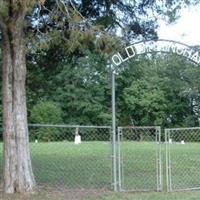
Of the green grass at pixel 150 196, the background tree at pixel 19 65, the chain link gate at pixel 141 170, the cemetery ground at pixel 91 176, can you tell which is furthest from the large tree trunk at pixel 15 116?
the chain link gate at pixel 141 170

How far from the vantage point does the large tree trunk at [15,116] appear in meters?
10.9

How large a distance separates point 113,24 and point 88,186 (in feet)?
15.9

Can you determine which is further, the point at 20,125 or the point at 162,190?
the point at 162,190

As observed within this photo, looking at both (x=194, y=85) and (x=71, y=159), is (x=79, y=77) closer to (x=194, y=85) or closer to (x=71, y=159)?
(x=194, y=85)

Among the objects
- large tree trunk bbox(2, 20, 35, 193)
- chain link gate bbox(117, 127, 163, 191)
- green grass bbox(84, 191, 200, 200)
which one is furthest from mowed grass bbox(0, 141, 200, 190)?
large tree trunk bbox(2, 20, 35, 193)

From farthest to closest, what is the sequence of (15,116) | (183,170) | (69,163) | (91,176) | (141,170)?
1. (69,163)
2. (183,170)
3. (141,170)
4. (91,176)
5. (15,116)

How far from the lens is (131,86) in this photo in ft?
227

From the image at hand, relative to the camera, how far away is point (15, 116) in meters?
11.0

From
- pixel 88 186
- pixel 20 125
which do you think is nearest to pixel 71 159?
pixel 88 186

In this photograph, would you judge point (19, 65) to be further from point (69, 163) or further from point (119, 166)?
point (69, 163)

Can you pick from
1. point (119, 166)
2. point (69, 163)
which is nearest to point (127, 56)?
point (119, 166)

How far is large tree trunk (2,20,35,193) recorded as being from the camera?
10.9 meters

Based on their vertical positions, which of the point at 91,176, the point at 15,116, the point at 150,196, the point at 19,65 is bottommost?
the point at 150,196

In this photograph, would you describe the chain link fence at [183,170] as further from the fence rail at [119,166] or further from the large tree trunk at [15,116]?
the large tree trunk at [15,116]
